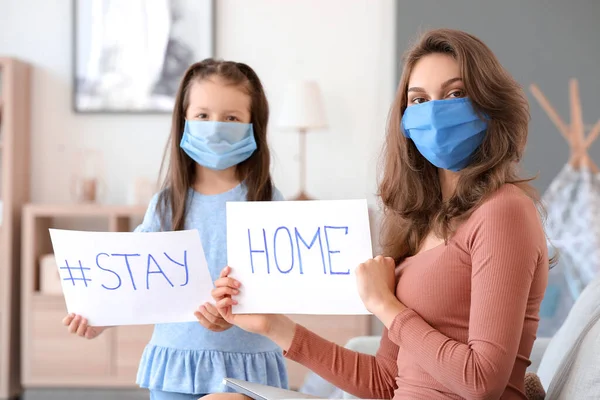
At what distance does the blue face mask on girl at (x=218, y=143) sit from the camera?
177 cm

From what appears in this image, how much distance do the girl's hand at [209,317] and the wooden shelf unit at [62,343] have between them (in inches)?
97.8

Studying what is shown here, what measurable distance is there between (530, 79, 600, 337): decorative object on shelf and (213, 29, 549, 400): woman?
2760 millimetres

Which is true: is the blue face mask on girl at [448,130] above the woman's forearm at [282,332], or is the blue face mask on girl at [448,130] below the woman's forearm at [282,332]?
above

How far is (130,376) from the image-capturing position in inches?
159

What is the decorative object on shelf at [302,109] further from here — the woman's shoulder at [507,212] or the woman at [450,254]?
the woman's shoulder at [507,212]

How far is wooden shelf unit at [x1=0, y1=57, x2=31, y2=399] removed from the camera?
13.4ft

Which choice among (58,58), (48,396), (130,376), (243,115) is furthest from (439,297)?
(58,58)

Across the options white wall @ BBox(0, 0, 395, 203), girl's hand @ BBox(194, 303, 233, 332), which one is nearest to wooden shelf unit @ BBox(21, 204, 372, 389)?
white wall @ BBox(0, 0, 395, 203)

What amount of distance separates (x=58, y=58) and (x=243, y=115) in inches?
118

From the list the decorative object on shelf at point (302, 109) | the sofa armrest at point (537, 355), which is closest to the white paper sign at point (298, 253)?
the sofa armrest at point (537, 355)

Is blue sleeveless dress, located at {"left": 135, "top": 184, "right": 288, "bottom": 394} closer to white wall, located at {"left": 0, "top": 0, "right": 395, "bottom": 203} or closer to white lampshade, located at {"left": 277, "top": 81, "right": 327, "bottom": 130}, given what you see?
white lampshade, located at {"left": 277, "top": 81, "right": 327, "bottom": 130}

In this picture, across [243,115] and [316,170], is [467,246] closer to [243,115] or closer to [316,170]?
[243,115]

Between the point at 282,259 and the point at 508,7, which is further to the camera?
the point at 508,7

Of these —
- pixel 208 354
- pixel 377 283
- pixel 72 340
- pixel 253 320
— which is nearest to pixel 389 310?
pixel 377 283
